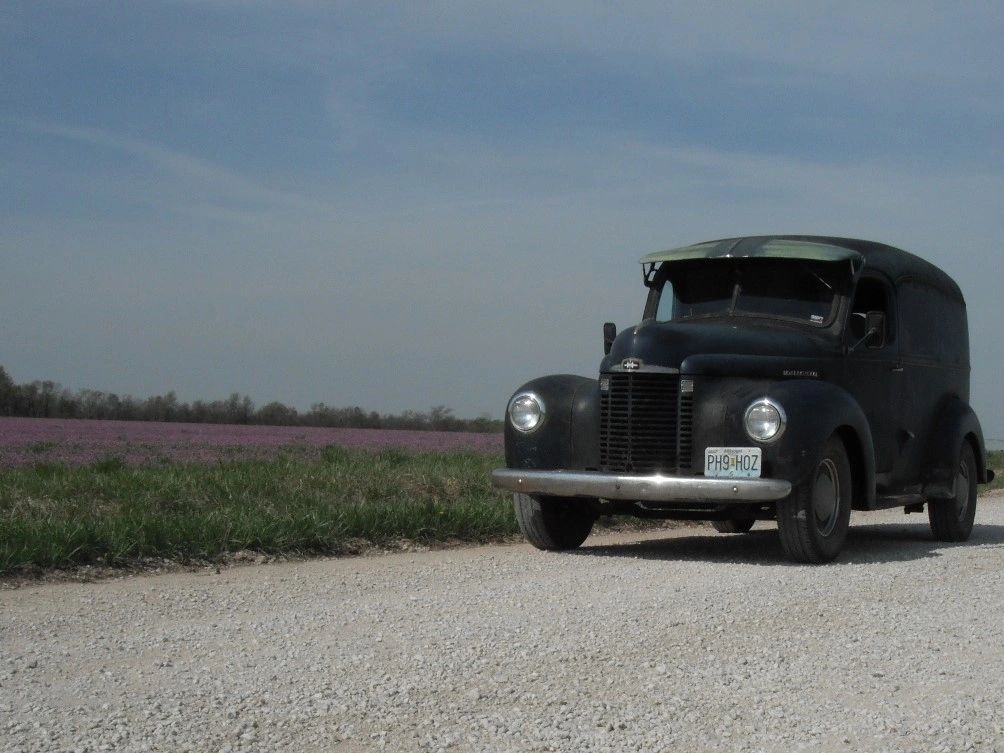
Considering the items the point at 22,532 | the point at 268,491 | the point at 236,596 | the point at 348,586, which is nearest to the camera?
the point at 236,596

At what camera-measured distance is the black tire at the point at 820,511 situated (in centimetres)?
870

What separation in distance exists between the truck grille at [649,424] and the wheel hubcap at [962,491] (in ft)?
11.3

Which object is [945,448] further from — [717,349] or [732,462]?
[732,462]

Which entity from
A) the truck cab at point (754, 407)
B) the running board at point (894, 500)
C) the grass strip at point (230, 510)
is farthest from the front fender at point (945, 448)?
the grass strip at point (230, 510)

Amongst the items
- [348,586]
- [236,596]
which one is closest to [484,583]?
[348,586]

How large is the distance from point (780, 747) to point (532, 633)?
69.8 inches

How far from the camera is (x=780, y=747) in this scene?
4.14m

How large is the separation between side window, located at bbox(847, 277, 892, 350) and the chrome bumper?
196 cm

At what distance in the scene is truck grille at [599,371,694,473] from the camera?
29.3 feet

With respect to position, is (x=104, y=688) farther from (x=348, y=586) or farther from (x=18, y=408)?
(x=18, y=408)

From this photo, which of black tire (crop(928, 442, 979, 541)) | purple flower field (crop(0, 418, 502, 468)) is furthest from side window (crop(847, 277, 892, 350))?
purple flower field (crop(0, 418, 502, 468))

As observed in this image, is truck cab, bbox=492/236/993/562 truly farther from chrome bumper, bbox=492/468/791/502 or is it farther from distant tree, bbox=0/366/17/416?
distant tree, bbox=0/366/17/416

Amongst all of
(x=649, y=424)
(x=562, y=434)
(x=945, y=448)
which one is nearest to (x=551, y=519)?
(x=562, y=434)

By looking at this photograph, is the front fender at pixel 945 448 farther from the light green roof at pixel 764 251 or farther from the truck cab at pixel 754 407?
the light green roof at pixel 764 251
